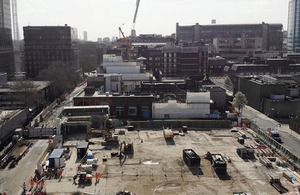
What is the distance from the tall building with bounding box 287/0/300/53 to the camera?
150750mm

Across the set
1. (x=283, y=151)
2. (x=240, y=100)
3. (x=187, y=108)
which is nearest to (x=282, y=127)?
(x=240, y=100)

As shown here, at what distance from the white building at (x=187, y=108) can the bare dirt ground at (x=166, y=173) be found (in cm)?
1175

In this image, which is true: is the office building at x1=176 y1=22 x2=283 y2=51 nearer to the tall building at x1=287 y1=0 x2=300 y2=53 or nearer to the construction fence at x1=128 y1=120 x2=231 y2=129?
the tall building at x1=287 y1=0 x2=300 y2=53

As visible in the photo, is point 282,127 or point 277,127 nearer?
point 277,127

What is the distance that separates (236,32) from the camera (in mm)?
174750

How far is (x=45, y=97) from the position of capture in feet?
252

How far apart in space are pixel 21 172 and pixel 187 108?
28.7m

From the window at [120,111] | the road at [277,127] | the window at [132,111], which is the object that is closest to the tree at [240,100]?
the road at [277,127]

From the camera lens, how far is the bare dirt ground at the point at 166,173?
30.0 meters

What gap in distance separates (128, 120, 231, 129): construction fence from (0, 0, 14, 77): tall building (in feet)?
222

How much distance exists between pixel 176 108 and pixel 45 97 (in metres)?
36.5

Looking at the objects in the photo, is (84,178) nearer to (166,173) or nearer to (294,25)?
(166,173)

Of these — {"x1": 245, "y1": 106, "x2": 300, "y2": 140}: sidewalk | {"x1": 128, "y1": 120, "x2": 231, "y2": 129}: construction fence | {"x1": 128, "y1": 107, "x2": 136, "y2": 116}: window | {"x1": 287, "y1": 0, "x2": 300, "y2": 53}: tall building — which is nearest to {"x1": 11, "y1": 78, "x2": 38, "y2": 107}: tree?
{"x1": 128, "y1": 107, "x2": 136, "y2": 116}: window

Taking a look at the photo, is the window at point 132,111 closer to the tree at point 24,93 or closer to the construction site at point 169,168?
→ the construction site at point 169,168
